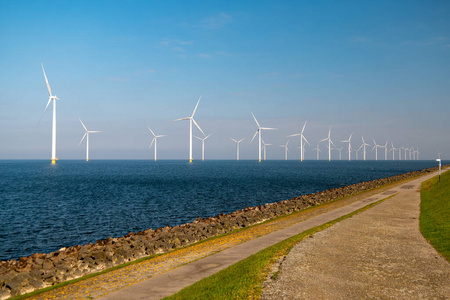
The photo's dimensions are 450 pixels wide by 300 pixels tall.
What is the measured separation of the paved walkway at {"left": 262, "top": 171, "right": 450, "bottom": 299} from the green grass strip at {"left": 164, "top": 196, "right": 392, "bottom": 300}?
507 millimetres

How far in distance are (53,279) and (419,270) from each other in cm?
1406

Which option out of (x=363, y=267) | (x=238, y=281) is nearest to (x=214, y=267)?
(x=238, y=281)

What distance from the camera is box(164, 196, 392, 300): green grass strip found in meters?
10.2

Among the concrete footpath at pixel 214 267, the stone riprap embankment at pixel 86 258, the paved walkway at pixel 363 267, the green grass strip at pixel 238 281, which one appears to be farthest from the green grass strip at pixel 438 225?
the stone riprap embankment at pixel 86 258

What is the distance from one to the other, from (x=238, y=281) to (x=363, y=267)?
501 centimetres

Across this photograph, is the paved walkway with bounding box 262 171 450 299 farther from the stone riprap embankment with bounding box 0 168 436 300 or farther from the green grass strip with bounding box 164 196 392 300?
the stone riprap embankment with bounding box 0 168 436 300

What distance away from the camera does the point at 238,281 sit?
11.2m

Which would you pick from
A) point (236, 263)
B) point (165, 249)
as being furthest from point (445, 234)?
point (165, 249)

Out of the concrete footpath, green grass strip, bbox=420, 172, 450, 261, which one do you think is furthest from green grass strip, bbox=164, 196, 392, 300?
green grass strip, bbox=420, 172, 450, 261

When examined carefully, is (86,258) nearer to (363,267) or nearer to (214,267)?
(214,267)

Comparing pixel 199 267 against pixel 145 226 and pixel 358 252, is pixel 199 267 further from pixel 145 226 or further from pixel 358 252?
pixel 145 226

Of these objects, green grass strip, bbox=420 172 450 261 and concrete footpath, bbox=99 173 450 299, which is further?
green grass strip, bbox=420 172 450 261

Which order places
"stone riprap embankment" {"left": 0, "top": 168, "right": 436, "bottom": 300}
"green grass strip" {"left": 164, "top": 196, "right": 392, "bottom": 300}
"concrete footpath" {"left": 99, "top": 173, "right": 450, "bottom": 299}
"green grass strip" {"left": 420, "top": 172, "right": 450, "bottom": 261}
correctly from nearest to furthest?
"green grass strip" {"left": 164, "top": 196, "right": 392, "bottom": 300} < "concrete footpath" {"left": 99, "top": 173, "right": 450, "bottom": 299} < "stone riprap embankment" {"left": 0, "top": 168, "right": 436, "bottom": 300} < "green grass strip" {"left": 420, "top": 172, "right": 450, "bottom": 261}

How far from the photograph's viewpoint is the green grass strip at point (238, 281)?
10.2 m
